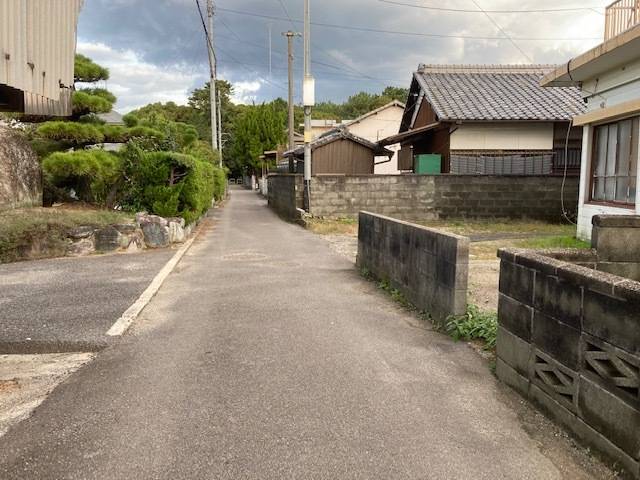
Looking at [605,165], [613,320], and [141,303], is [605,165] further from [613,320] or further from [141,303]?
[141,303]

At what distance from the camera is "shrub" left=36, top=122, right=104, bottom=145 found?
12688mm

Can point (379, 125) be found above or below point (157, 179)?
above

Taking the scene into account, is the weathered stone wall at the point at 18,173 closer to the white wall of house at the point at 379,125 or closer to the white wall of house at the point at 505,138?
the white wall of house at the point at 505,138

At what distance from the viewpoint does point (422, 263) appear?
21.1 feet

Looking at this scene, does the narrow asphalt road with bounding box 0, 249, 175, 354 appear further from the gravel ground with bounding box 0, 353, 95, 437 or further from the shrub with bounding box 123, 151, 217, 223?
the shrub with bounding box 123, 151, 217, 223

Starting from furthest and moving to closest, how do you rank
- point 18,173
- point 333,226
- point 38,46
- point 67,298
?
point 333,226 < point 18,173 < point 67,298 < point 38,46

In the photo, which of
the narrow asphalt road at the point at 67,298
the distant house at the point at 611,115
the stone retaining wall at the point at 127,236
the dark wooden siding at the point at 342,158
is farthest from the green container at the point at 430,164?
the narrow asphalt road at the point at 67,298

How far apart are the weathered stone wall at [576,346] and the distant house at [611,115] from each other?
640cm

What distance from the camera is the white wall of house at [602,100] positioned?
9712mm

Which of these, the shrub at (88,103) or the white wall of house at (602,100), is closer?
the white wall of house at (602,100)

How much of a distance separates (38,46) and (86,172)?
917 cm

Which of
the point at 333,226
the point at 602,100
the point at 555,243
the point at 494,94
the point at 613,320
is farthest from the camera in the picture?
the point at 494,94

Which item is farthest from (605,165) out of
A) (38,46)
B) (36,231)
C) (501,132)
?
(36,231)

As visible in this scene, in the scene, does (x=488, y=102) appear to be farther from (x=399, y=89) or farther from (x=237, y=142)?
(x=399, y=89)
